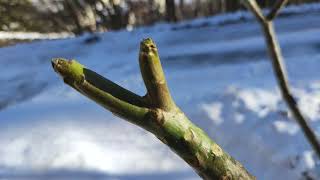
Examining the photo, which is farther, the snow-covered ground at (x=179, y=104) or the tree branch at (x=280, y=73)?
the snow-covered ground at (x=179, y=104)

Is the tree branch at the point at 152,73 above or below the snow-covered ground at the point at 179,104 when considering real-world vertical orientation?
above

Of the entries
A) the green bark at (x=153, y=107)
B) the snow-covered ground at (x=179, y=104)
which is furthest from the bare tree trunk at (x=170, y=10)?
the green bark at (x=153, y=107)

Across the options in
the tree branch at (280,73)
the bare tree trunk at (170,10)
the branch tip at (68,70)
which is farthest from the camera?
the bare tree trunk at (170,10)

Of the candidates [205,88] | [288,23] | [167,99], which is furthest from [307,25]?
[167,99]

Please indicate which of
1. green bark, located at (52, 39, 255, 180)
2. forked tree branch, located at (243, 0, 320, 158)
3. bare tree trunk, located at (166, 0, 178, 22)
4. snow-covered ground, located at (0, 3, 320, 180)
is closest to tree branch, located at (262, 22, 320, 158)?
forked tree branch, located at (243, 0, 320, 158)

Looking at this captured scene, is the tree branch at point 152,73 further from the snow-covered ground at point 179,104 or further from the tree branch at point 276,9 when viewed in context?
the snow-covered ground at point 179,104

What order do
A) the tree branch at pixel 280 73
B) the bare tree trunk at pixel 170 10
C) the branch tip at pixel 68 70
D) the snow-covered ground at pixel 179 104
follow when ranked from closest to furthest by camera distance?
the branch tip at pixel 68 70
the tree branch at pixel 280 73
the snow-covered ground at pixel 179 104
the bare tree trunk at pixel 170 10

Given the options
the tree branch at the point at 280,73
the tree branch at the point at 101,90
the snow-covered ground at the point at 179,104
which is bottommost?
the snow-covered ground at the point at 179,104
